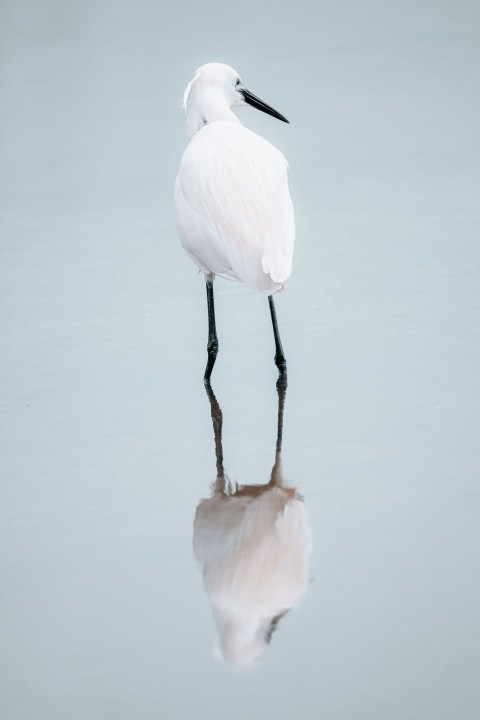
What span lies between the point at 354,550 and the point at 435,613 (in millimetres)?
483

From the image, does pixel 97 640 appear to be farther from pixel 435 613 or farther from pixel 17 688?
pixel 435 613

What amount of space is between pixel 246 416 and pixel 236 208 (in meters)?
0.87

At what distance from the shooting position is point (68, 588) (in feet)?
13.4

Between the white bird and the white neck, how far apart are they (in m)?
0.16

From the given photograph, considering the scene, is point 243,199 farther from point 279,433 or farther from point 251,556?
point 251,556

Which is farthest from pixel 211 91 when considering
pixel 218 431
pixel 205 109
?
pixel 218 431

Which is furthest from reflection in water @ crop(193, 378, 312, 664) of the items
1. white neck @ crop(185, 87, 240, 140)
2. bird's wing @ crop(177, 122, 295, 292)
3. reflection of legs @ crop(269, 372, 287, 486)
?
white neck @ crop(185, 87, 240, 140)

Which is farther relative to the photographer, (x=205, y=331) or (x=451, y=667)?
(x=205, y=331)

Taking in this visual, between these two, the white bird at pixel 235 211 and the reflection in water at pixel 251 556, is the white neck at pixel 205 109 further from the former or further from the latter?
the reflection in water at pixel 251 556

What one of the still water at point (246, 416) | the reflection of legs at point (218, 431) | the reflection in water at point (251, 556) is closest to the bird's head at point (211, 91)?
the still water at point (246, 416)

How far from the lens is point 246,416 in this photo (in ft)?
18.1

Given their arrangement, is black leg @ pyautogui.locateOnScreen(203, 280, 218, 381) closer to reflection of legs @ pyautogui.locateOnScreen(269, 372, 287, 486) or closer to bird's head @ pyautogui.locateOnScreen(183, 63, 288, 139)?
reflection of legs @ pyautogui.locateOnScreen(269, 372, 287, 486)

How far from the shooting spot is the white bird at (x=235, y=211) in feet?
18.0

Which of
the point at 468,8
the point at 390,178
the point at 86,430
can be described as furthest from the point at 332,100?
the point at 86,430
